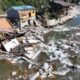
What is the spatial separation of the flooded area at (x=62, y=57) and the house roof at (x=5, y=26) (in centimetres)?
Answer: 617

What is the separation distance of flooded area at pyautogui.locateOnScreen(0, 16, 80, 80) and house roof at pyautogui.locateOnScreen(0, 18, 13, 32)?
6166 millimetres

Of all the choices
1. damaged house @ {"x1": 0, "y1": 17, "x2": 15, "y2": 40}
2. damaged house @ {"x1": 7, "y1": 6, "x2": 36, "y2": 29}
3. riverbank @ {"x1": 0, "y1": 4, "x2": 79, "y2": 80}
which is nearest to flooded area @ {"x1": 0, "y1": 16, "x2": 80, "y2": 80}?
riverbank @ {"x1": 0, "y1": 4, "x2": 79, "y2": 80}

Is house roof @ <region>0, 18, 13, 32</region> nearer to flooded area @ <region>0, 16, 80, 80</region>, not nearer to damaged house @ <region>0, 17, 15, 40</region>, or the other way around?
damaged house @ <region>0, 17, 15, 40</region>

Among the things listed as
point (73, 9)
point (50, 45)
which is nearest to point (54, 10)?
point (73, 9)

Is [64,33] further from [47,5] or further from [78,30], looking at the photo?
[47,5]

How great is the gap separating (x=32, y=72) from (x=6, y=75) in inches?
122

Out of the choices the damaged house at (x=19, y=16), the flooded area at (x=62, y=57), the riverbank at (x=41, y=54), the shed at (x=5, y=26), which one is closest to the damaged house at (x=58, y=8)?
the flooded area at (x=62, y=57)

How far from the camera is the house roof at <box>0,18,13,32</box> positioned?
4597cm

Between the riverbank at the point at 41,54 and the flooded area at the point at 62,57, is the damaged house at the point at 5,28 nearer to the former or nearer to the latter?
the riverbank at the point at 41,54

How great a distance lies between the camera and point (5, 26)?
4781 cm

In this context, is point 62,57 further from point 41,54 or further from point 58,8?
point 58,8

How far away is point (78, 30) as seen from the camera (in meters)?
55.7

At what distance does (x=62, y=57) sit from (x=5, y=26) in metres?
12.3

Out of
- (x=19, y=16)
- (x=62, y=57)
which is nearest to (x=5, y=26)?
(x=19, y=16)
